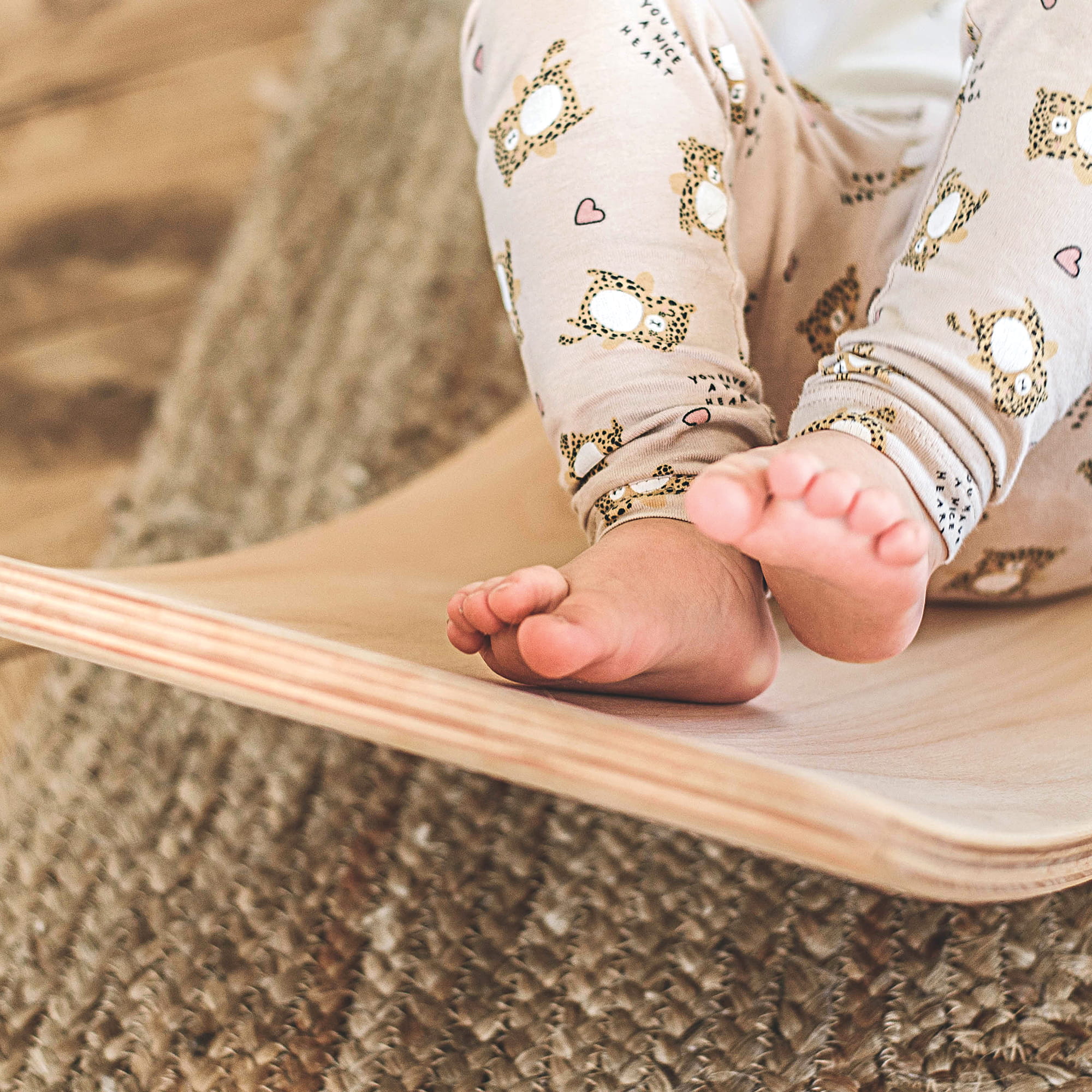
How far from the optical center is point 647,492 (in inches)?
16.0

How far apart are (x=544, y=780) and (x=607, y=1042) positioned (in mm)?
319

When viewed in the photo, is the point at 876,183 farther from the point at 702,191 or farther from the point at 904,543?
the point at 904,543

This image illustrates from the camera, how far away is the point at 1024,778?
1.17 ft

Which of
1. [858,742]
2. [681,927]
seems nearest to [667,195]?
[858,742]

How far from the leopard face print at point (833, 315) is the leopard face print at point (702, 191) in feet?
0.26

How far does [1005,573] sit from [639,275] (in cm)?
23

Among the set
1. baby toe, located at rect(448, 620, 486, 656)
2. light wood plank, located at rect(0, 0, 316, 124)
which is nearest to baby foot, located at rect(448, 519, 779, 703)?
baby toe, located at rect(448, 620, 486, 656)

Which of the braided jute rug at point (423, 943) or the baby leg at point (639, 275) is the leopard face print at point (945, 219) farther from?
the braided jute rug at point (423, 943)

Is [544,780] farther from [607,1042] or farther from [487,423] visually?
[487,423]

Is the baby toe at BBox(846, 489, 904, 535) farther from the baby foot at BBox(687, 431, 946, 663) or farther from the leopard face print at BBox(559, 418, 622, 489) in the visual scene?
the leopard face print at BBox(559, 418, 622, 489)

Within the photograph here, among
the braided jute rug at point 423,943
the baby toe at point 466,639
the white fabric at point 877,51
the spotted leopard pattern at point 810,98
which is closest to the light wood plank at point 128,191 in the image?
the braided jute rug at point 423,943

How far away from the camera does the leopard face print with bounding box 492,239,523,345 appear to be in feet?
1.54

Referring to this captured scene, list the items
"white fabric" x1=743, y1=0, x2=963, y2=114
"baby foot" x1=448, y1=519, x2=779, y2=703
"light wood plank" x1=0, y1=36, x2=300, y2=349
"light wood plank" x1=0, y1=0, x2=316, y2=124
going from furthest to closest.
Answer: "light wood plank" x1=0, y1=0, x2=316, y2=124 < "light wood plank" x1=0, y1=36, x2=300, y2=349 < "white fabric" x1=743, y1=0, x2=963, y2=114 < "baby foot" x1=448, y1=519, x2=779, y2=703

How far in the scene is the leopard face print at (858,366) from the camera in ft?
1.28
